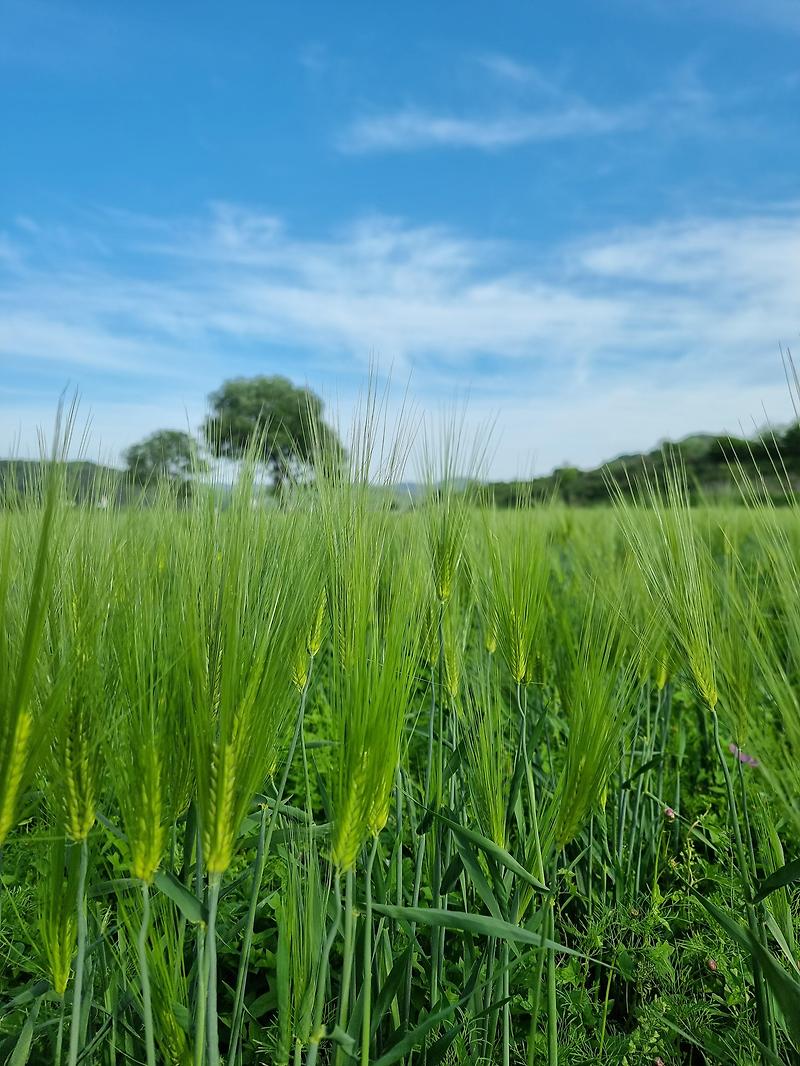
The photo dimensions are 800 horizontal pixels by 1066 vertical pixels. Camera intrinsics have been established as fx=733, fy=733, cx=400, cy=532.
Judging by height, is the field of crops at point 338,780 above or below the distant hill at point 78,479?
below

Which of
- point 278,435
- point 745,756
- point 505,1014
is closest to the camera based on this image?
point 505,1014

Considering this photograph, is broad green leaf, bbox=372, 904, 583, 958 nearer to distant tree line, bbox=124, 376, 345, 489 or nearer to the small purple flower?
the small purple flower

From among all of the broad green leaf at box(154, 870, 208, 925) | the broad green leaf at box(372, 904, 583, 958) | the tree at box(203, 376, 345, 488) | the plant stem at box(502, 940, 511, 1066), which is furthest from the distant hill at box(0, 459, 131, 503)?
the plant stem at box(502, 940, 511, 1066)

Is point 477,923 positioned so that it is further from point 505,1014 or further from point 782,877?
point 782,877

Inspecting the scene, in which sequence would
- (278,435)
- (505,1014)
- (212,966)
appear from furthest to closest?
1. (278,435)
2. (505,1014)
3. (212,966)

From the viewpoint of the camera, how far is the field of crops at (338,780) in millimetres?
783

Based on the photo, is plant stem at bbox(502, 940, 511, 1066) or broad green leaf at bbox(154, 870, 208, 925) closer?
broad green leaf at bbox(154, 870, 208, 925)

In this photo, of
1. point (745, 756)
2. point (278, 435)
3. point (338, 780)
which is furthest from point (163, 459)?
point (745, 756)

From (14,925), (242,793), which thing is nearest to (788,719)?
(242,793)

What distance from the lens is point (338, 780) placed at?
834 mm

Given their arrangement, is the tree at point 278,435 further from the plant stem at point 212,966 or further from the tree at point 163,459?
the plant stem at point 212,966

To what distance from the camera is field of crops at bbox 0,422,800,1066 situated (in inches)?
30.8

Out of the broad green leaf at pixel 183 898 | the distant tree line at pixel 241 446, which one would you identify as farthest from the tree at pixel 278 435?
the broad green leaf at pixel 183 898

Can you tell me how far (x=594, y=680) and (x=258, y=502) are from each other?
561mm
